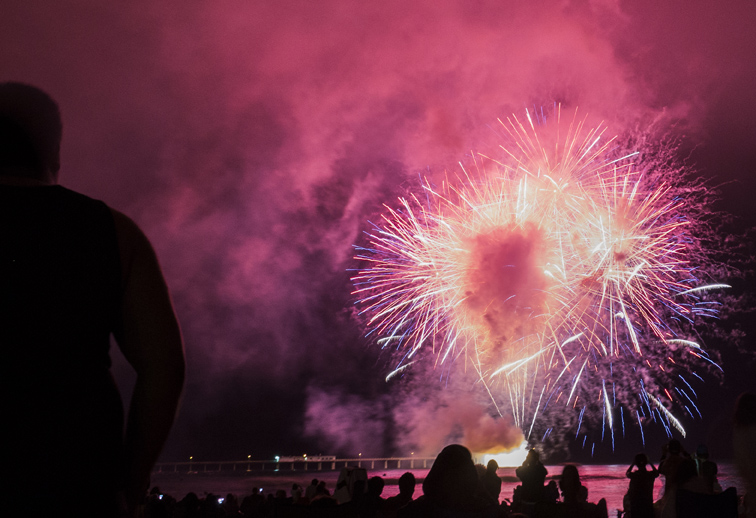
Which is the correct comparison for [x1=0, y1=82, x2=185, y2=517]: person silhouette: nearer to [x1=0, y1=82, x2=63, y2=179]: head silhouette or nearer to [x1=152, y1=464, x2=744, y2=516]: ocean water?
[x1=0, y1=82, x2=63, y2=179]: head silhouette

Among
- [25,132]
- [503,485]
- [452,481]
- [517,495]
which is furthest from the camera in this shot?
[503,485]

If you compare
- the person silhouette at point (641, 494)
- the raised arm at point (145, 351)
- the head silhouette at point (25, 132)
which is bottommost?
the person silhouette at point (641, 494)

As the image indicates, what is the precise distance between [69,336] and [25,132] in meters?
0.45

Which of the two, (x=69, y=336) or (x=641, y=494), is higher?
(x=69, y=336)

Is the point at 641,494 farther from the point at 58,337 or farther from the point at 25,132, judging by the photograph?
the point at 25,132

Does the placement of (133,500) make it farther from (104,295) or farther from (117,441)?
(104,295)

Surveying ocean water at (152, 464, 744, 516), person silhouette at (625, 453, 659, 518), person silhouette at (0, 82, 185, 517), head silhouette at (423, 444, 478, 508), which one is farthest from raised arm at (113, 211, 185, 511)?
ocean water at (152, 464, 744, 516)

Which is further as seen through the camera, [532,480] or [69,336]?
[532,480]

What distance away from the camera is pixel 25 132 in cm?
123

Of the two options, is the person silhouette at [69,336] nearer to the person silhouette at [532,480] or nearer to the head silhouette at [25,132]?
the head silhouette at [25,132]

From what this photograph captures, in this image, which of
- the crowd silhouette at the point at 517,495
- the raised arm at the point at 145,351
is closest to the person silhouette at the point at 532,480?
the crowd silhouette at the point at 517,495

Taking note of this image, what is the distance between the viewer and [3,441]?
3.38 ft

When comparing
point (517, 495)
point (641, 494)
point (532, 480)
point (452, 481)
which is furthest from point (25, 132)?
point (517, 495)

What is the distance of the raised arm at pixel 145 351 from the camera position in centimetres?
113
